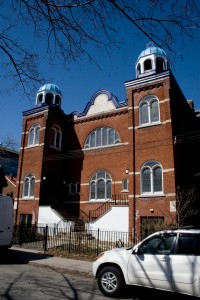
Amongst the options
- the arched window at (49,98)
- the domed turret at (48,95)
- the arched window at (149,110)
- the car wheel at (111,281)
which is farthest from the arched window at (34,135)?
the car wheel at (111,281)

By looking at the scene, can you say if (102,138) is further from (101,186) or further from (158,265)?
(158,265)

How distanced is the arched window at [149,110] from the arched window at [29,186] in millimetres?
11679

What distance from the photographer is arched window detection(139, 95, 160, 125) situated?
19.9 m

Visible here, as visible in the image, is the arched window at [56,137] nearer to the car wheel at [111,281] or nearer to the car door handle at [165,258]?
the car wheel at [111,281]

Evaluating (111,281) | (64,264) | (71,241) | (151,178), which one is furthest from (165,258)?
(151,178)

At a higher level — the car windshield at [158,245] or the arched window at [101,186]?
the arched window at [101,186]

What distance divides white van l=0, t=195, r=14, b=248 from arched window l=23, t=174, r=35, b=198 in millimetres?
11333

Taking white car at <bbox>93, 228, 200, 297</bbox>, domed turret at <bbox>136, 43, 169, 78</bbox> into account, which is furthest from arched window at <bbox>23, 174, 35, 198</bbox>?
white car at <bbox>93, 228, 200, 297</bbox>

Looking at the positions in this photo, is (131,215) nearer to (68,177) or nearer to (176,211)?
(176,211)

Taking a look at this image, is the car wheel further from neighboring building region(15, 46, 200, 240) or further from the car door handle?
neighboring building region(15, 46, 200, 240)

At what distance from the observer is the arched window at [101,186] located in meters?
23.0

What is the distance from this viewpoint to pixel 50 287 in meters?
7.57

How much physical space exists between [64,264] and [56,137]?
16864 mm

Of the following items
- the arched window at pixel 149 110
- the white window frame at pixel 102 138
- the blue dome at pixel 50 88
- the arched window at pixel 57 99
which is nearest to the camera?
the arched window at pixel 149 110
